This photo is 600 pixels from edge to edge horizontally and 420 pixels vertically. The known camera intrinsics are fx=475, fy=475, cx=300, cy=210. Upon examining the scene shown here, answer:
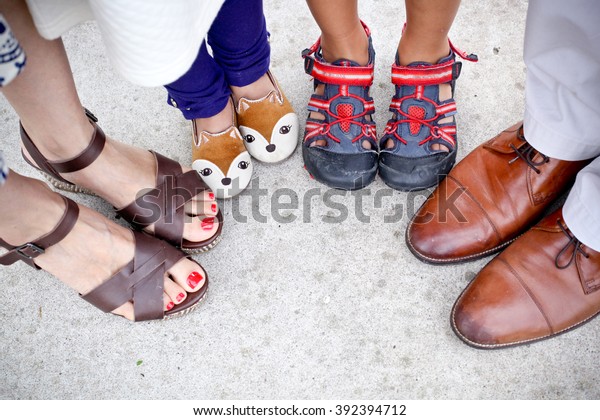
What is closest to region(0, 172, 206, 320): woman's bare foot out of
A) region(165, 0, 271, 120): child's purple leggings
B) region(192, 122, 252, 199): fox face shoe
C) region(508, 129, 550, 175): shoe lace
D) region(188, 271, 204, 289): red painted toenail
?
region(188, 271, 204, 289): red painted toenail

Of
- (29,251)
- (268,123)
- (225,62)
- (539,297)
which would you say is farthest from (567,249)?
(29,251)

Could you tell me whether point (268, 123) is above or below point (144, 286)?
above

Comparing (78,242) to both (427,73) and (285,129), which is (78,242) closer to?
(285,129)

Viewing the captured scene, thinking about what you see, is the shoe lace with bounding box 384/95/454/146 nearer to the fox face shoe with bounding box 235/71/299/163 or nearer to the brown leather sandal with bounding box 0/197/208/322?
the fox face shoe with bounding box 235/71/299/163

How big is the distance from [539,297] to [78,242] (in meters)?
0.90

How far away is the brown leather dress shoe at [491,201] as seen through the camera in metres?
0.98

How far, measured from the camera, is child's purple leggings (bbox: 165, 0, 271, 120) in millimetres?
921

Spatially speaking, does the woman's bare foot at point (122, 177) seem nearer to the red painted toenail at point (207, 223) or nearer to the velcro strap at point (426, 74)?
the red painted toenail at point (207, 223)

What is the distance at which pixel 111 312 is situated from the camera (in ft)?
3.26

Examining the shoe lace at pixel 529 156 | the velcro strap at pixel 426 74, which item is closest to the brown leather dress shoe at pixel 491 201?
the shoe lace at pixel 529 156

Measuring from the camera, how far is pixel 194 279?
39.6 inches

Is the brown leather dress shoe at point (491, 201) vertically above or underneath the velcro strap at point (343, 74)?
underneath

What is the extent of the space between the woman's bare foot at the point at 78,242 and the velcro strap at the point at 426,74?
62 centimetres
